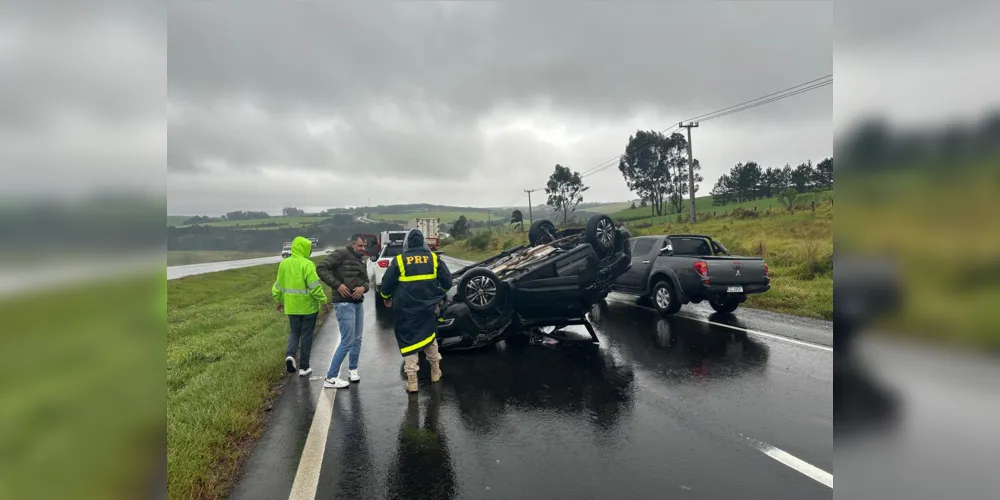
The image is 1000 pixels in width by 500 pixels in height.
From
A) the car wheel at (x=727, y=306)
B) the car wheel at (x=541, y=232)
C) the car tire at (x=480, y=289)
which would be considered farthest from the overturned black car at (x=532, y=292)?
the car wheel at (x=727, y=306)

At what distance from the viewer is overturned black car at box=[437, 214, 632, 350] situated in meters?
7.66

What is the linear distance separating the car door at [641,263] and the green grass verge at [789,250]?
301 centimetres

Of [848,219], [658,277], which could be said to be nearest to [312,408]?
[848,219]

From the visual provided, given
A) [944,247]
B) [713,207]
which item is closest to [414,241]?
[944,247]

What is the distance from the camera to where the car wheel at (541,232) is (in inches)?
410

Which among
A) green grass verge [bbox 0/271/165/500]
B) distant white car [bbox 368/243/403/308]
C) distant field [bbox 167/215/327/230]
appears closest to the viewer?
green grass verge [bbox 0/271/165/500]

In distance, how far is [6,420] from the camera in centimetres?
86

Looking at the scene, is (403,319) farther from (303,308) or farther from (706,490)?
(706,490)

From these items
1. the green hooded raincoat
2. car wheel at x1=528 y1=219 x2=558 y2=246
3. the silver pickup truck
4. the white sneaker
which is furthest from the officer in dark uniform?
the silver pickup truck

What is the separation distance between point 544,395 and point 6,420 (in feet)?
17.6

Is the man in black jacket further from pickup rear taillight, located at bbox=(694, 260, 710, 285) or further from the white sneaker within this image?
pickup rear taillight, located at bbox=(694, 260, 710, 285)

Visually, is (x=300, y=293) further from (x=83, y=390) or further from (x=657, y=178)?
(x=657, y=178)

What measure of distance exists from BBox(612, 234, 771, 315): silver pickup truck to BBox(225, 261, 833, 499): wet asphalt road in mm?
2143

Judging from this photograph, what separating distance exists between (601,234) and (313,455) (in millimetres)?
5754
